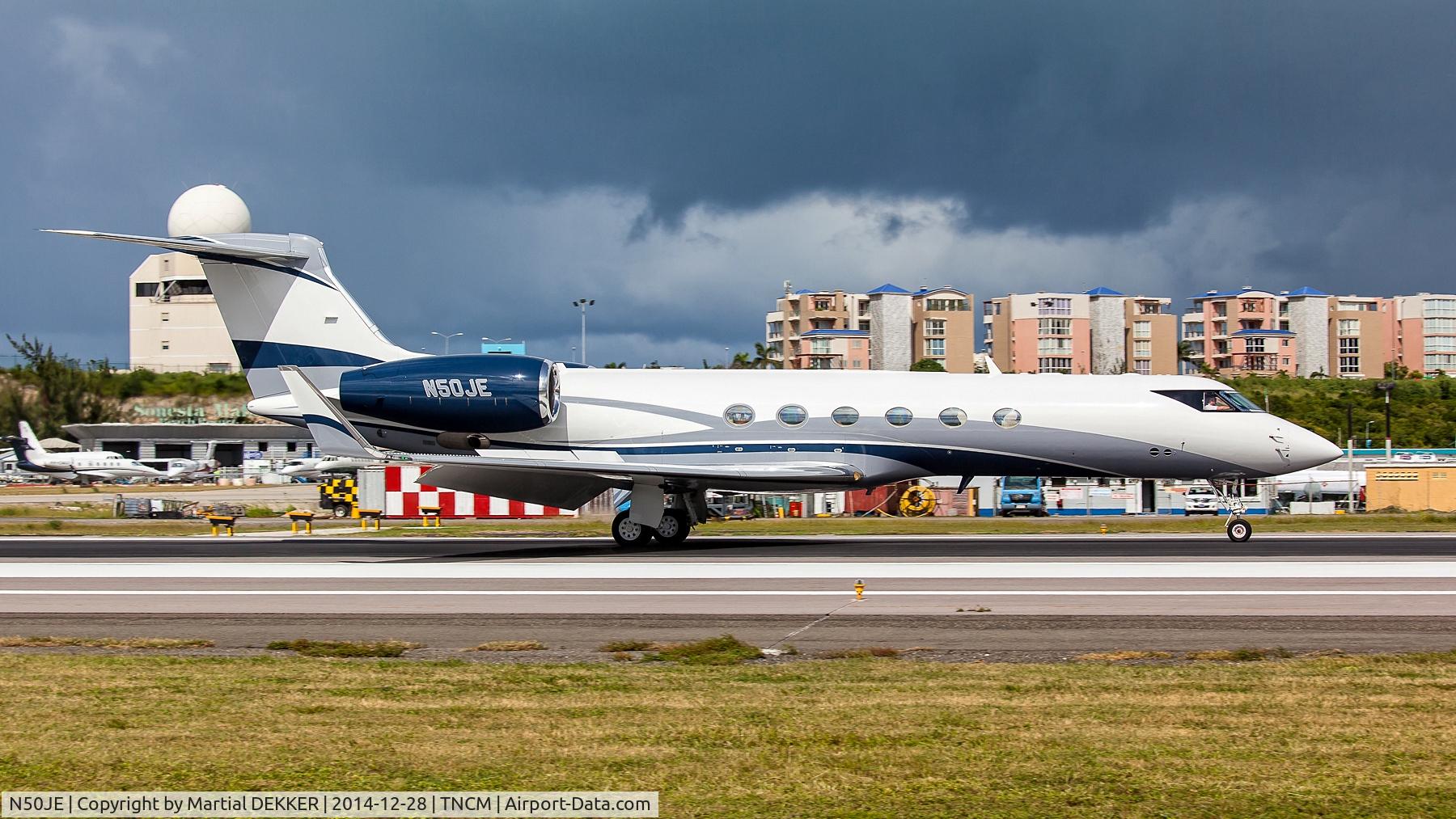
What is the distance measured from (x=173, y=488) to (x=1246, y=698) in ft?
224

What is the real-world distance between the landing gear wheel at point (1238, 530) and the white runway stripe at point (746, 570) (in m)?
4.70

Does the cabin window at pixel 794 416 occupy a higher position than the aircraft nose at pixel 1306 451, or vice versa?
the cabin window at pixel 794 416

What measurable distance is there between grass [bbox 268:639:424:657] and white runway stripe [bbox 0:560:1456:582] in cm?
579

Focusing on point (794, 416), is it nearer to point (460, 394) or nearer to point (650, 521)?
point (650, 521)

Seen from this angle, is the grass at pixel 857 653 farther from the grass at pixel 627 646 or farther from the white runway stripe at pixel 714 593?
the white runway stripe at pixel 714 593

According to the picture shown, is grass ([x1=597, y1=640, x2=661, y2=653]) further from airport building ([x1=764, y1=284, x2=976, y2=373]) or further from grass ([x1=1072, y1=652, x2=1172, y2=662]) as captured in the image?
airport building ([x1=764, y1=284, x2=976, y2=373])

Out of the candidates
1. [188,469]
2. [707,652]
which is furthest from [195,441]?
[707,652]

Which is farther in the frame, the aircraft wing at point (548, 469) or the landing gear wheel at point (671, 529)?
the landing gear wheel at point (671, 529)

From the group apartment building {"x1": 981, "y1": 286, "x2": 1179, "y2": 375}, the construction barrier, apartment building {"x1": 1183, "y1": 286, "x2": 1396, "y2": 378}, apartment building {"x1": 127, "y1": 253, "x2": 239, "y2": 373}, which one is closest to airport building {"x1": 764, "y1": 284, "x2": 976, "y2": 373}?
apartment building {"x1": 981, "y1": 286, "x2": 1179, "y2": 375}

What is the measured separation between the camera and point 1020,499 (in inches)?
1842

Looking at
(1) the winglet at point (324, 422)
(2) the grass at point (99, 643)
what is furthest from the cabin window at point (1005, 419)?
(2) the grass at point (99, 643)

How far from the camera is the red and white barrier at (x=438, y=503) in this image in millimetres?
37969

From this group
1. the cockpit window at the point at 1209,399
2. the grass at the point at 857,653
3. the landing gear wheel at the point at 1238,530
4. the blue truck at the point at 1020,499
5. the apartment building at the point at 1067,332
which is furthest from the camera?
the apartment building at the point at 1067,332

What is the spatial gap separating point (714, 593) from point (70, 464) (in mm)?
68010
